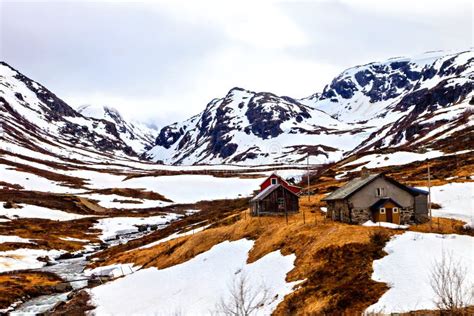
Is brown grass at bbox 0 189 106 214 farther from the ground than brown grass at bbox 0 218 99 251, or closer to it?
farther from the ground

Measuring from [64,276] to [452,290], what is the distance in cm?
5076

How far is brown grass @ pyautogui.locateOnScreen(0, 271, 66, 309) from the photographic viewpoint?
51.8 m

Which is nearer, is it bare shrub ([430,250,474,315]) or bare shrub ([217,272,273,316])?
bare shrub ([430,250,474,315])

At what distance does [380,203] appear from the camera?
52.7 meters

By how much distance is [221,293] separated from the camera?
130 feet

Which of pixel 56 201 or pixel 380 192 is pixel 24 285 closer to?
pixel 380 192

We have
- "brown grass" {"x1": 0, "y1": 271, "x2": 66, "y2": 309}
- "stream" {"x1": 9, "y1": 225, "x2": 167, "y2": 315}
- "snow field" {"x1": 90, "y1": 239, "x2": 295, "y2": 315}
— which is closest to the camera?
"snow field" {"x1": 90, "y1": 239, "x2": 295, "y2": 315}

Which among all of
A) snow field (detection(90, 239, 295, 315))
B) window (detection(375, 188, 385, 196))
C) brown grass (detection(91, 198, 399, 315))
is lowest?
snow field (detection(90, 239, 295, 315))

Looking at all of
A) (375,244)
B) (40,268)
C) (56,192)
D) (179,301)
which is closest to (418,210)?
(375,244)

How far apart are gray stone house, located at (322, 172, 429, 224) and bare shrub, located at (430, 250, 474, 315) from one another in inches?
758

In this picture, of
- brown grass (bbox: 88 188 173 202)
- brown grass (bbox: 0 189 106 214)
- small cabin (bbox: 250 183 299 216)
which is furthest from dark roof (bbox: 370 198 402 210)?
brown grass (bbox: 88 188 173 202)

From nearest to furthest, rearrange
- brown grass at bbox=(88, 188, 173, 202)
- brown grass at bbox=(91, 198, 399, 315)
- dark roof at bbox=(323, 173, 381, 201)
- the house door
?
1. brown grass at bbox=(91, 198, 399, 315)
2. dark roof at bbox=(323, 173, 381, 201)
3. the house door
4. brown grass at bbox=(88, 188, 173, 202)

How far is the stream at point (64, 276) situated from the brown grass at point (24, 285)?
50.5 inches

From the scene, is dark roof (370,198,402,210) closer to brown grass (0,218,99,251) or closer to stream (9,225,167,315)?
stream (9,225,167,315)
